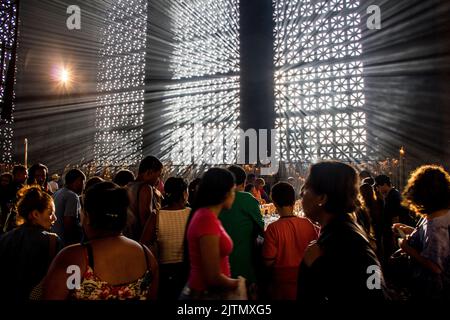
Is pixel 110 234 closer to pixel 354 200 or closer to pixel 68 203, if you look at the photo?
pixel 354 200

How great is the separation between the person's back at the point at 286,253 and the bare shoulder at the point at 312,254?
1004 millimetres

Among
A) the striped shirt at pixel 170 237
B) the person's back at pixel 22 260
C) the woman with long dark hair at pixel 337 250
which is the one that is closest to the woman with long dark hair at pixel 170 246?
the striped shirt at pixel 170 237

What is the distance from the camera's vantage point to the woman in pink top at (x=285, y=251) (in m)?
1.87

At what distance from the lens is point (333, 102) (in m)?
10.9

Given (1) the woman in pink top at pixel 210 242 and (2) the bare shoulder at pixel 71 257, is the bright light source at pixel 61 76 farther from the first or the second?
(2) the bare shoulder at pixel 71 257

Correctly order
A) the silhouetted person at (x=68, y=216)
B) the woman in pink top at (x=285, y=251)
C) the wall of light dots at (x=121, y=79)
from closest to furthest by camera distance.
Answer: the woman in pink top at (x=285, y=251)
the silhouetted person at (x=68, y=216)
the wall of light dots at (x=121, y=79)

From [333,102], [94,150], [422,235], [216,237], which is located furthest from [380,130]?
[94,150]

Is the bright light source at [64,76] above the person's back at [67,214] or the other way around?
above

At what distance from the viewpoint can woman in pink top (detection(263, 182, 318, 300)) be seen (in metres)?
1.87

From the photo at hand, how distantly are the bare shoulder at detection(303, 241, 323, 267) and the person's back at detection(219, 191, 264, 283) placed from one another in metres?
1.04

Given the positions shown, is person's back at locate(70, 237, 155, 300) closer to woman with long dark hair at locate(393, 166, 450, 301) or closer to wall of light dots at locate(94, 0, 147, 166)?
woman with long dark hair at locate(393, 166, 450, 301)

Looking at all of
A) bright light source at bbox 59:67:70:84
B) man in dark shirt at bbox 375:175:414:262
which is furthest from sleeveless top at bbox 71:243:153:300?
bright light source at bbox 59:67:70:84

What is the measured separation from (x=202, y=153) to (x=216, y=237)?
8341 millimetres

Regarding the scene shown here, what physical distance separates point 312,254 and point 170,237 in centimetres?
149
